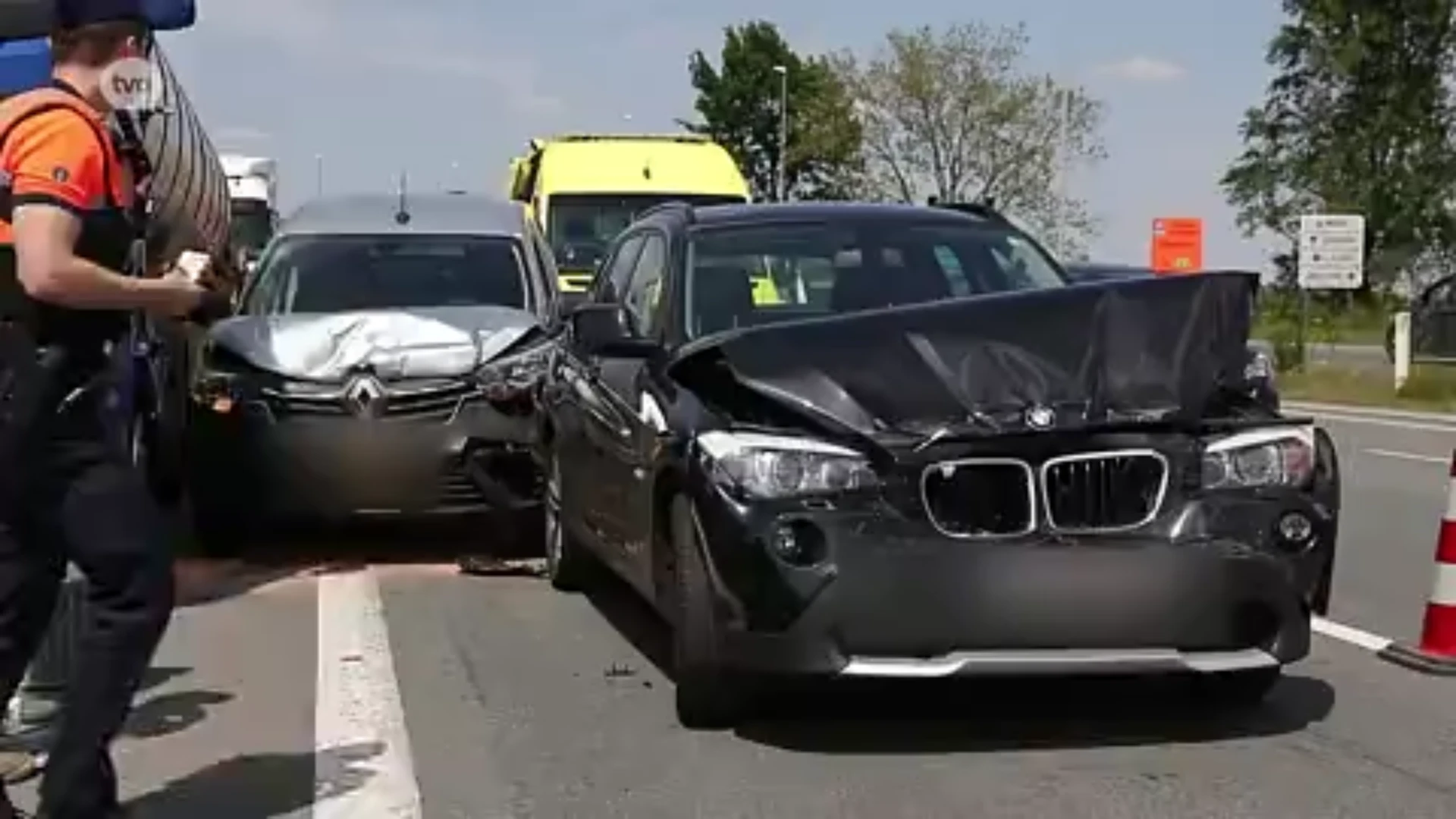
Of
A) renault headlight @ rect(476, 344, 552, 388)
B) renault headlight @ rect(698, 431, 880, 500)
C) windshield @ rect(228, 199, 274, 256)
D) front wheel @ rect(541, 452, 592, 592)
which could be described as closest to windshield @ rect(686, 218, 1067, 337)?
renault headlight @ rect(698, 431, 880, 500)

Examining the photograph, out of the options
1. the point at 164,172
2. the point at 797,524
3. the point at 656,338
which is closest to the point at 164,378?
the point at 164,172

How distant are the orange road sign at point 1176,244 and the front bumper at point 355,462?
2717 cm

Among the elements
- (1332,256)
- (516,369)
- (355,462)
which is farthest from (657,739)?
(1332,256)

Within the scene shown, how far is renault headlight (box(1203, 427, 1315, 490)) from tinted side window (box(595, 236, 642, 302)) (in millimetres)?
3089

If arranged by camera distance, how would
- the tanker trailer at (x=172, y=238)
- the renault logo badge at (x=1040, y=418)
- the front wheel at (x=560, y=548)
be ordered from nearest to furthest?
the tanker trailer at (x=172, y=238), the renault logo badge at (x=1040, y=418), the front wheel at (x=560, y=548)

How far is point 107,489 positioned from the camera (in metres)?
4.95

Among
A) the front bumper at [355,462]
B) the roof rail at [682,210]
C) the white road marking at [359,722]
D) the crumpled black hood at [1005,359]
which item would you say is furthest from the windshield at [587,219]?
the crumpled black hood at [1005,359]

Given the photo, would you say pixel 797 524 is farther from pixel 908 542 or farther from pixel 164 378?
pixel 164 378

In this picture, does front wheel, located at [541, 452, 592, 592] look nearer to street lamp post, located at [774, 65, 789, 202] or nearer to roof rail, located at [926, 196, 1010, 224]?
roof rail, located at [926, 196, 1010, 224]

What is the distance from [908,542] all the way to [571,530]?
324cm

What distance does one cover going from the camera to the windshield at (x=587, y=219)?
73.3ft

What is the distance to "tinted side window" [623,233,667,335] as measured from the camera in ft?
26.6

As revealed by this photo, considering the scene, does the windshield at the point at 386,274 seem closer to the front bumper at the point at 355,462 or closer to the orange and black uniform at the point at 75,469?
the front bumper at the point at 355,462

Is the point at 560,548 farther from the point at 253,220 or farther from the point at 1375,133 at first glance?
the point at 1375,133
